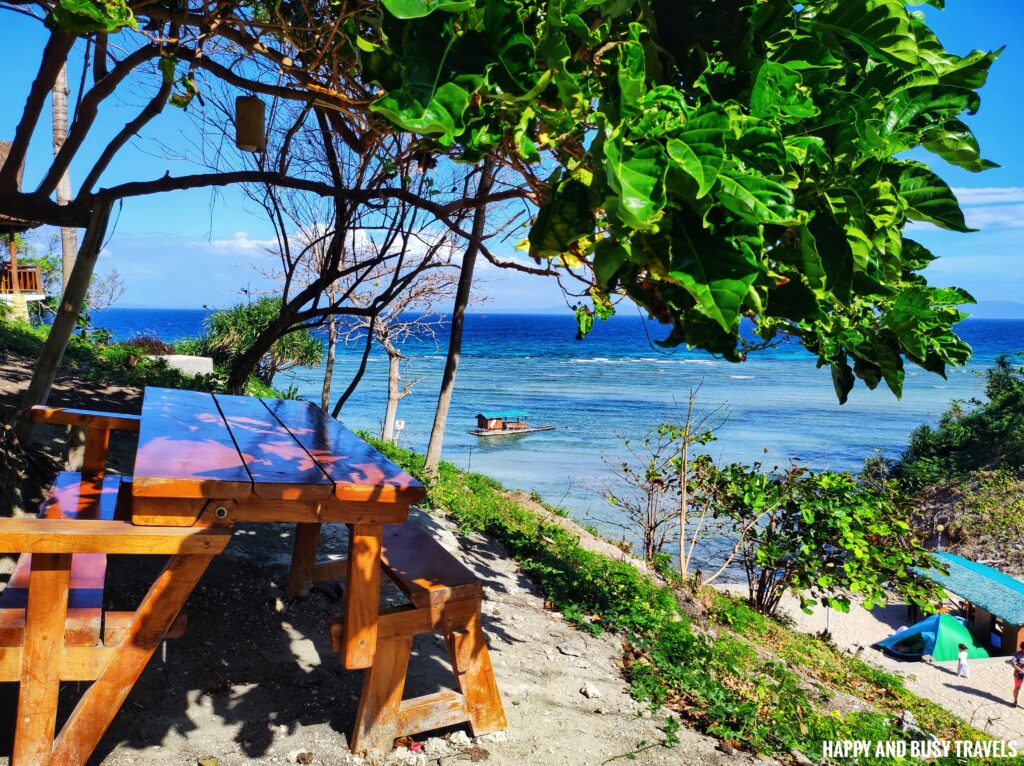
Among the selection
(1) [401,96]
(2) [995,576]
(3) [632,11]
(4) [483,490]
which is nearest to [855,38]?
(3) [632,11]

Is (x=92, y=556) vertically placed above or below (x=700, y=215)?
below

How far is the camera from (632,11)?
156cm

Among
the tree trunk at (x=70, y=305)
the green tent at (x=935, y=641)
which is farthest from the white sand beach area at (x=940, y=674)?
the tree trunk at (x=70, y=305)

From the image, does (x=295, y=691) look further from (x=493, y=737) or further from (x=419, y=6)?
(x=419, y=6)

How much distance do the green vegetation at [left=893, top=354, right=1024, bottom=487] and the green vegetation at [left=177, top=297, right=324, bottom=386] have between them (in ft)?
56.1

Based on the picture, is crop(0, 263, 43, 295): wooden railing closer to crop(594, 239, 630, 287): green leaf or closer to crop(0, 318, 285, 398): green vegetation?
crop(0, 318, 285, 398): green vegetation

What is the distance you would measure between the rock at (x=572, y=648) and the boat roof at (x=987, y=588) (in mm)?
8618

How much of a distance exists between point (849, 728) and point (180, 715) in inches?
146

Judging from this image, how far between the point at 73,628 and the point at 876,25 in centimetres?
274

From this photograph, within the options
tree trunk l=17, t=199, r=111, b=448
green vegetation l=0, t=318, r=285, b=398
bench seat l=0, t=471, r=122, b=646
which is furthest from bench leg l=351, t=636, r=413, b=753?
green vegetation l=0, t=318, r=285, b=398

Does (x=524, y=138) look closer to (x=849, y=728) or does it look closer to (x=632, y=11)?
(x=632, y=11)

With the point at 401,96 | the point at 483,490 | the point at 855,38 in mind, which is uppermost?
the point at 855,38

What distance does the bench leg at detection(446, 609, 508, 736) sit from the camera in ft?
9.74

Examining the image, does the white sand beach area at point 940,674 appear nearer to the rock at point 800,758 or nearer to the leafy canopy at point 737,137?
the rock at point 800,758
